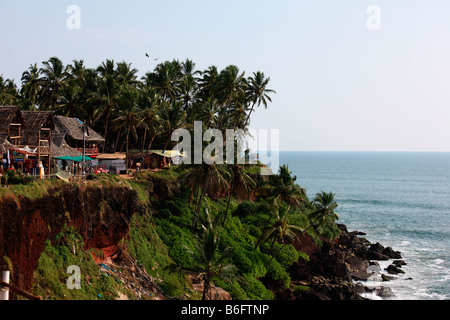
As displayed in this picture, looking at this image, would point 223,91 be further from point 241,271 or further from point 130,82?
point 241,271

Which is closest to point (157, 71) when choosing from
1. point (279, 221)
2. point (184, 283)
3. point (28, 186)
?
point (279, 221)

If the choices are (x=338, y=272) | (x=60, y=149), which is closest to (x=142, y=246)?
(x=60, y=149)

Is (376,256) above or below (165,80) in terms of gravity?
below

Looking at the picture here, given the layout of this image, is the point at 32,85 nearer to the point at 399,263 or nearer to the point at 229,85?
the point at 229,85

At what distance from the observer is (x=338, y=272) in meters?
55.2

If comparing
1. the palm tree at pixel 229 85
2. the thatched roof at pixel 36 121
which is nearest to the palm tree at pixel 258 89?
the palm tree at pixel 229 85

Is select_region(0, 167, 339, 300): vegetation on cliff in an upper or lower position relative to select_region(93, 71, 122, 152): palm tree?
lower

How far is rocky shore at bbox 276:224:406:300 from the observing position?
48.9 meters

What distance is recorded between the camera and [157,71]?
79.4m

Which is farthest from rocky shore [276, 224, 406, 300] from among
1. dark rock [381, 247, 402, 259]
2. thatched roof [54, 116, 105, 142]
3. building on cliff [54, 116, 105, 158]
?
thatched roof [54, 116, 105, 142]

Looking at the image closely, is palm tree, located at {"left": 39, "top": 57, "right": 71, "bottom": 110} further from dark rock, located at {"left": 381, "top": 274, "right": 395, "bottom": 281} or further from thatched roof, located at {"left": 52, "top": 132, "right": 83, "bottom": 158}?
dark rock, located at {"left": 381, "top": 274, "right": 395, "bottom": 281}

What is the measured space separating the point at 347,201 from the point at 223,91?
7613cm

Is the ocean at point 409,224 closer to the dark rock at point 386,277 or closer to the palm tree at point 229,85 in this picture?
the dark rock at point 386,277

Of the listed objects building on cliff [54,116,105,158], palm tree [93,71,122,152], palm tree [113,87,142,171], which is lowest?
building on cliff [54,116,105,158]
